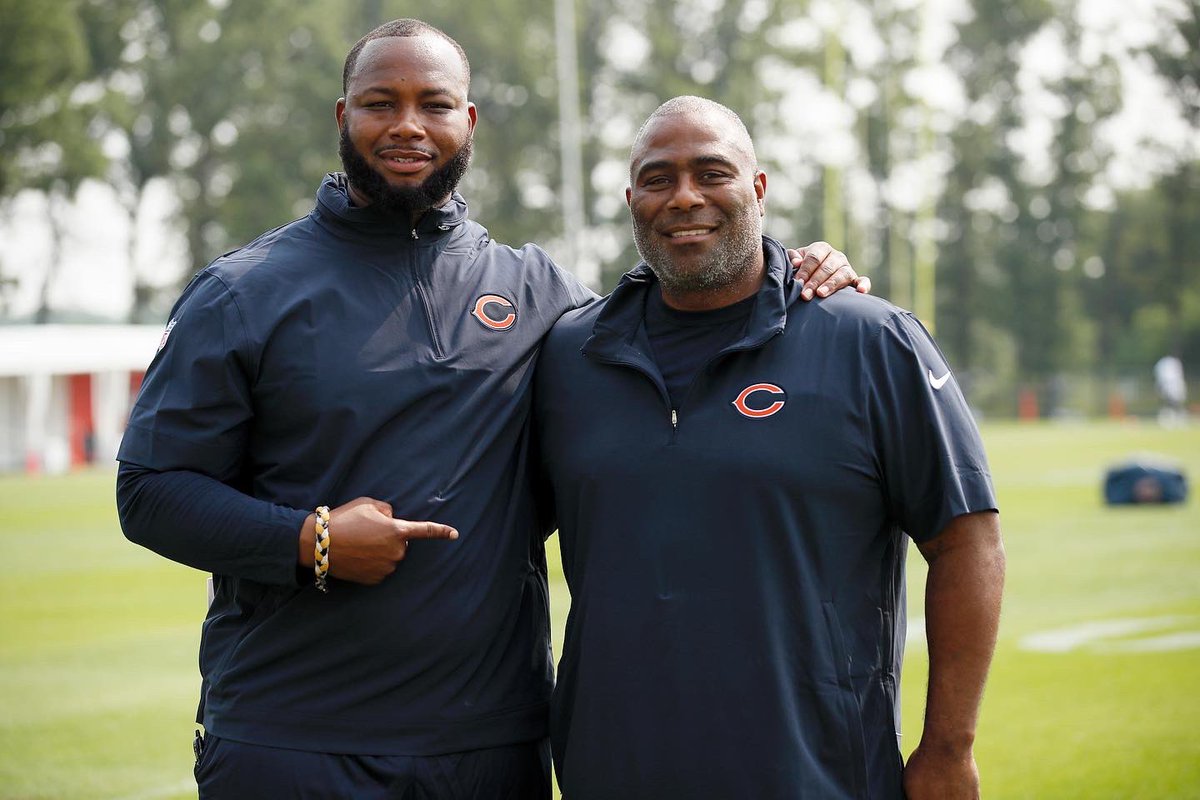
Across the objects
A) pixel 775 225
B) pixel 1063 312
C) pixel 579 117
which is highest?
pixel 579 117

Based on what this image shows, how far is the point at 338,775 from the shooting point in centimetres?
298

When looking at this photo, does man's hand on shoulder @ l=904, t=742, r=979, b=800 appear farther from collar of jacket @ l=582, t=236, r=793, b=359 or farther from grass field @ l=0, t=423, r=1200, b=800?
grass field @ l=0, t=423, r=1200, b=800

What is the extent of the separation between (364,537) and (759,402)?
0.84m

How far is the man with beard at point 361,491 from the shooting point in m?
2.98

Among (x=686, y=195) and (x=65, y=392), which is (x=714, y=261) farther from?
(x=65, y=392)

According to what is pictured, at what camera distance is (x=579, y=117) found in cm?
4781

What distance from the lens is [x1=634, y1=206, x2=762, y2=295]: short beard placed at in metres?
3.04

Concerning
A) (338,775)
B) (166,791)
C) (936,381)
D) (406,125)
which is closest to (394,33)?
(406,125)

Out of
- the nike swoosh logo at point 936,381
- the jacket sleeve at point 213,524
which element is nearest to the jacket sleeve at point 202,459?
the jacket sleeve at point 213,524

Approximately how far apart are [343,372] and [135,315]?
43308mm

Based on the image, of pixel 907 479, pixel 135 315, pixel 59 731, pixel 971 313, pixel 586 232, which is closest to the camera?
pixel 907 479

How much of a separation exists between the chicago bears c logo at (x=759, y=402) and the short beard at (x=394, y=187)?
2.79 feet

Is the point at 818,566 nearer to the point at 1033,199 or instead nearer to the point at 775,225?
the point at 775,225

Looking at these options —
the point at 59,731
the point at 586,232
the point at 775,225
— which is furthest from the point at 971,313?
the point at 59,731
